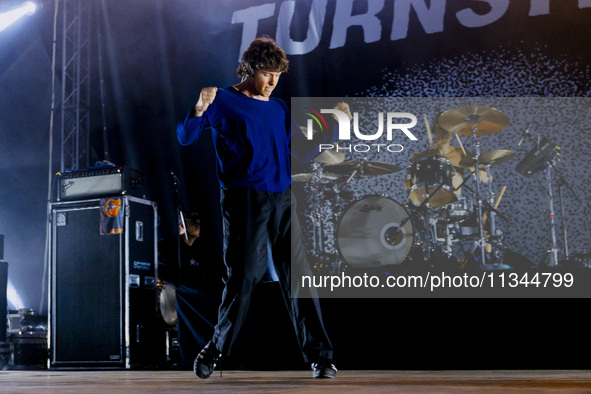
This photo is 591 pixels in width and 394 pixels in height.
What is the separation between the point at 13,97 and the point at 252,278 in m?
4.35

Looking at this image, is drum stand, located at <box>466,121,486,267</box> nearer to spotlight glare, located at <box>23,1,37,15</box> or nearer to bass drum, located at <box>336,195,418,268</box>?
bass drum, located at <box>336,195,418,268</box>

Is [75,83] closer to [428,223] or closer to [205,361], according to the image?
[428,223]

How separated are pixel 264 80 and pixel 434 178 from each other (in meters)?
2.38

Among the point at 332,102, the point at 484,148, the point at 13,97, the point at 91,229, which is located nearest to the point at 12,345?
the point at 91,229

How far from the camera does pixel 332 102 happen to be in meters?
4.70

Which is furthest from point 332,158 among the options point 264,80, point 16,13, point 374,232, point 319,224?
point 16,13

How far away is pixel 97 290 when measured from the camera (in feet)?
12.1

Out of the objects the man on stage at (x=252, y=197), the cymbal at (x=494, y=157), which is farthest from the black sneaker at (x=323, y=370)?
the cymbal at (x=494, y=157)

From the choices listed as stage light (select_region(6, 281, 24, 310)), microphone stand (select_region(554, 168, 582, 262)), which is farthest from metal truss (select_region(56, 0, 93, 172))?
microphone stand (select_region(554, 168, 582, 262))

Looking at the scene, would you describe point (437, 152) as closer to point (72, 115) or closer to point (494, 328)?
point (494, 328)

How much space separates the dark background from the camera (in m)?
4.33

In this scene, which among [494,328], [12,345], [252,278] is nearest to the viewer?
[252,278]

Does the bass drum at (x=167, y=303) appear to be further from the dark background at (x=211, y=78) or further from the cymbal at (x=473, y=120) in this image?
the cymbal at (x=473, y=120)

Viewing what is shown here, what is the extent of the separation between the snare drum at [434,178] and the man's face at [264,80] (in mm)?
2308
